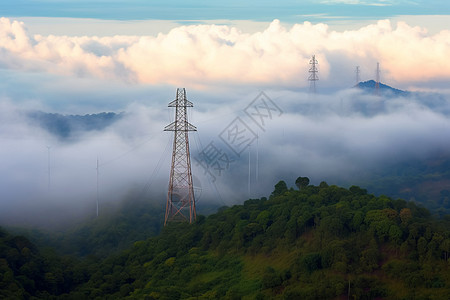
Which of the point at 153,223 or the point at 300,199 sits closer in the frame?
the point at 300,199

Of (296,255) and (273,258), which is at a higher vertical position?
(296,255)

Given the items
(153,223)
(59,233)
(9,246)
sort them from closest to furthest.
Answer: (9,246) < (59,233) < (153,223)

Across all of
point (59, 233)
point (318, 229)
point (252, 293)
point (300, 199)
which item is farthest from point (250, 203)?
point (59, 233)

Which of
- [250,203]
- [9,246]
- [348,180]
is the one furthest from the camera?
[348,180]

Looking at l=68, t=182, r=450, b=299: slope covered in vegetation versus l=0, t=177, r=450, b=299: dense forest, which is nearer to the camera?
l=68, t=182, r=450, b=299: slope covered in vegetation

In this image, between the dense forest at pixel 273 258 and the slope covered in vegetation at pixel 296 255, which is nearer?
the slope covered in vegetation at pixel 296 255

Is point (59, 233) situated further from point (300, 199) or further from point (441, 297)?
point (441, 297)

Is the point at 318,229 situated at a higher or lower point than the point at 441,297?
higher
